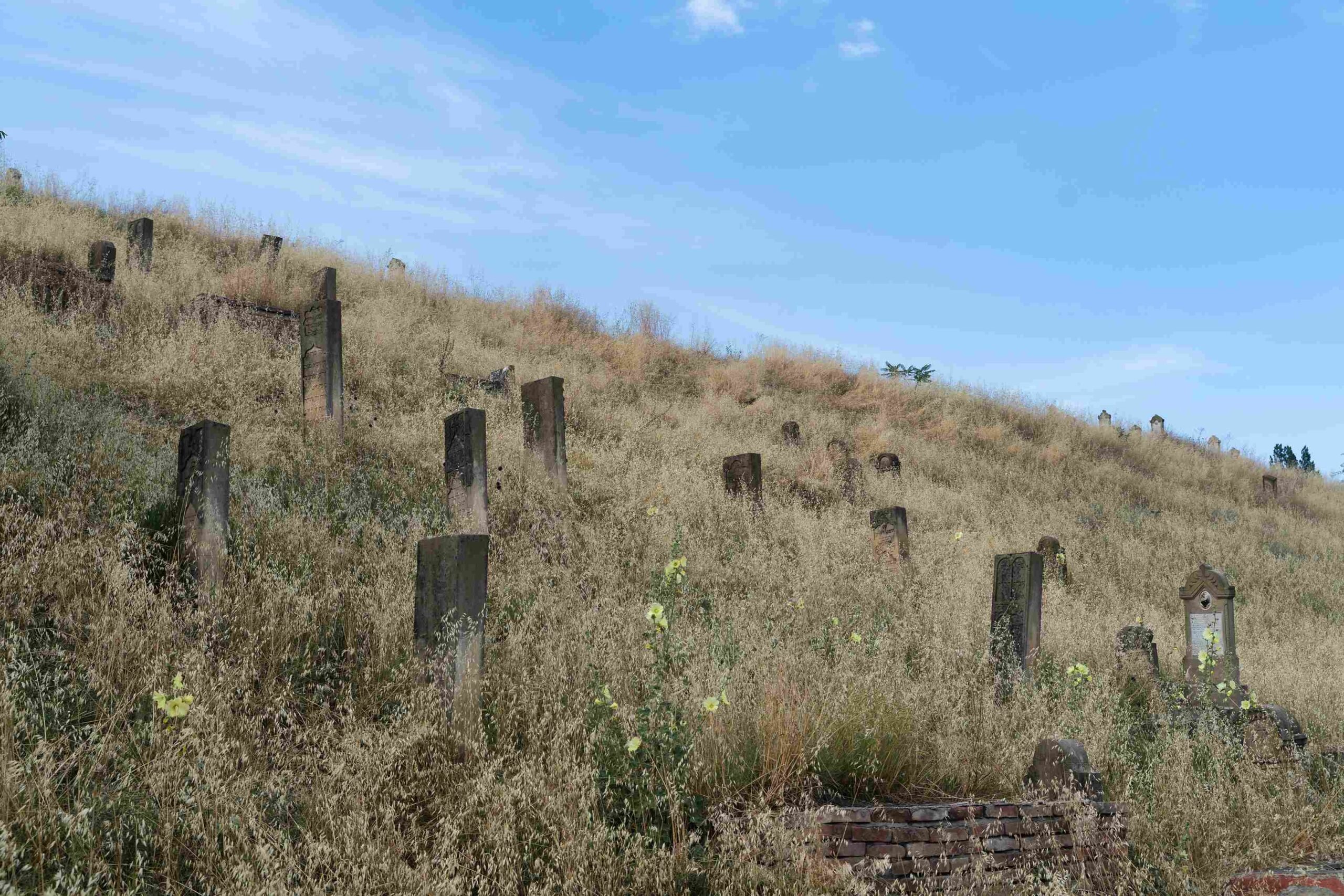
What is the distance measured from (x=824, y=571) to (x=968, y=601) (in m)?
1.22

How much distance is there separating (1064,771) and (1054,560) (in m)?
7.36

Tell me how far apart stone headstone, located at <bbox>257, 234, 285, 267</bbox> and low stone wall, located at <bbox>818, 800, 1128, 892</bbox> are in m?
13.5

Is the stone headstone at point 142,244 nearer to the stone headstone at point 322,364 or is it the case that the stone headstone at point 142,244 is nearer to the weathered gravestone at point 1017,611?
the stone headstone at point 322,364

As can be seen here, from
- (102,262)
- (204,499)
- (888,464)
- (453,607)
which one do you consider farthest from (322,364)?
(888,464)

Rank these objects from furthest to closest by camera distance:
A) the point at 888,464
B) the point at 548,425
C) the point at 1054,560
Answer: the point at 888,464 → the point at 1054,560 → the point at 548,425

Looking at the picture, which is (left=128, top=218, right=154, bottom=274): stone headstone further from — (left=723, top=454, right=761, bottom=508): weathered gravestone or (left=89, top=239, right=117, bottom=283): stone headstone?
(left=723, top=454, right=761, bottom=508): weathered gravestone

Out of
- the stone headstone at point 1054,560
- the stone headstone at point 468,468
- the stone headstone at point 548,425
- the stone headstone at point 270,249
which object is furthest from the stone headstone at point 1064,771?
the stone headstone at point 270,249

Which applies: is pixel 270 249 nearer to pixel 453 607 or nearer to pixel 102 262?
pixel 102 262

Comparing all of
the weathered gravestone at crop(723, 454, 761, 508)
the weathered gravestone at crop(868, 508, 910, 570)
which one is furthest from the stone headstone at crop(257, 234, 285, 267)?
the weathered gravestone at crop(868, 508, 910, 570)

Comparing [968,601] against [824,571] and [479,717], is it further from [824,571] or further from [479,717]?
[479,717]

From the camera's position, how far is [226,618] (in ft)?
14.8

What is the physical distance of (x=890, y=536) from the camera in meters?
9.01

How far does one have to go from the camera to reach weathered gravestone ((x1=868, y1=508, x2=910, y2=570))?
893cm

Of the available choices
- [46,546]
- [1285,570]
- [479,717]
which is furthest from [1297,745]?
[1285,570]
